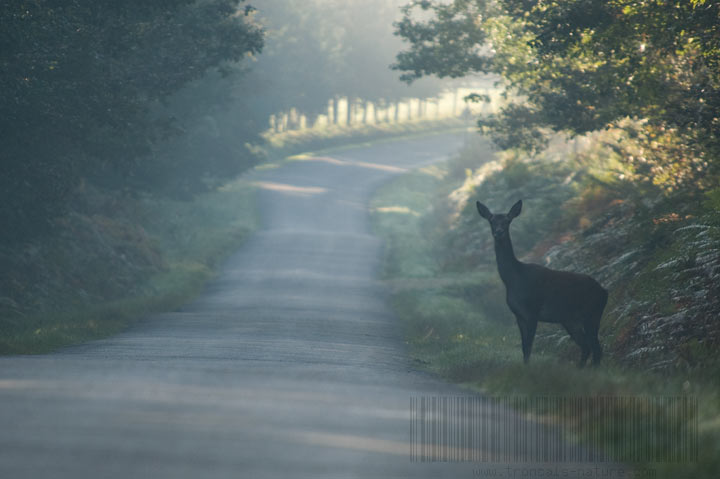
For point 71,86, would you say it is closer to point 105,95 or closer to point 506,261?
point 105,95

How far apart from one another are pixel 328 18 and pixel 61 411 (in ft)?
301

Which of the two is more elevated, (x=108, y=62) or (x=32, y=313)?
(x=108, y=62)

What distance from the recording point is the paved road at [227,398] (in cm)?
682

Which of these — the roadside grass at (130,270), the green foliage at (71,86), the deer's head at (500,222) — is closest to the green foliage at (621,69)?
the deer's head at (500,222)

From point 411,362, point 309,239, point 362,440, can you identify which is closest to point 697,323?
point 411,362

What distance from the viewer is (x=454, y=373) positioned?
14.6 meters

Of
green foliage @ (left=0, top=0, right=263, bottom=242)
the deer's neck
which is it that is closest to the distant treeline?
green foliage @ (left=0, top=0, right=263, bottom=242)

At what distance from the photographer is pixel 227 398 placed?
953cm

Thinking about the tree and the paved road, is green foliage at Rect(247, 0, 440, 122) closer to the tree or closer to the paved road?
the tree

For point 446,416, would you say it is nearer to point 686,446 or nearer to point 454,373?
point 686,446

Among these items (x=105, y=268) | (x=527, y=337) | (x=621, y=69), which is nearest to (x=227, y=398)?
(x=527, y=337)

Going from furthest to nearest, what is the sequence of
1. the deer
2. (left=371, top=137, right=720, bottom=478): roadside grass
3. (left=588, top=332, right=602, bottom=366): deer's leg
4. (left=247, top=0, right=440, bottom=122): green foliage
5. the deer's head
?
1. (left=247, top=0, right=440, bottom=122): green foliage
2. the deer's head
3. the deer
4. (left=588, top=332, right=602, bottom=366): deer's leg
5. (left=371, top=137, right=720, bottom=478): roadside grass

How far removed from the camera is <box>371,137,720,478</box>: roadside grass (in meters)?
8.57

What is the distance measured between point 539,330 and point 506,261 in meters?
4.57
